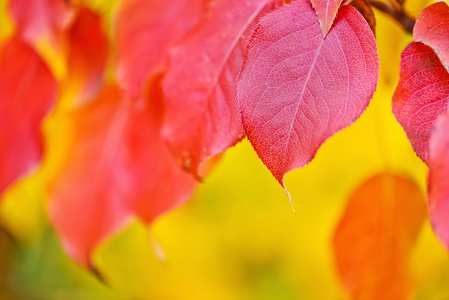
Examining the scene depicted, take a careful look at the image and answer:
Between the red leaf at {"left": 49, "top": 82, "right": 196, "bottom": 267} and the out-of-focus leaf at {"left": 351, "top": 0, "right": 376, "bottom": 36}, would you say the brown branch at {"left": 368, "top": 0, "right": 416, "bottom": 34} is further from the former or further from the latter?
the red leaf at {"left": 49, "top": 82, "right": 196, "bottom": 267}

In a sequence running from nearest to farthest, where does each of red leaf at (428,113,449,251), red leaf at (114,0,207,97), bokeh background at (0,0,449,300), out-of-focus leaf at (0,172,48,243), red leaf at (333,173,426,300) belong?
red leaf at (428,113,449,251), red leaf at (114,0,207,97), red leaf at (333,173,426,300), bokeh background at (0,0,449,300), out-of-focus leaf at (0,172,48,243)

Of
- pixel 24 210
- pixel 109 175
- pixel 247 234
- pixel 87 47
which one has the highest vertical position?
pixel 87 47

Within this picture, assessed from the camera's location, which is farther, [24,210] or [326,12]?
[24,210]

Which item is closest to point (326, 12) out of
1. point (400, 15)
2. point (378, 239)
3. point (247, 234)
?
point (400, 15)

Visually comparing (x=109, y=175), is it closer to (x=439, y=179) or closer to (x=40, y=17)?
(x=40, y=17)

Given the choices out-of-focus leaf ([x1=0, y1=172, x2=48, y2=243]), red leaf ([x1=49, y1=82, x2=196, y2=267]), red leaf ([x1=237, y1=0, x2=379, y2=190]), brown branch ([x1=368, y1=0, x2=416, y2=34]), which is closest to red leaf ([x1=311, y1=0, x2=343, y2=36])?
red leaf ([x1=237, y1=0, x2=379, y2=190])

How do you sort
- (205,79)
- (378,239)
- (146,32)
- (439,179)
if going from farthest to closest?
(378,239) < (146,32) < (205,79) < (439,179)

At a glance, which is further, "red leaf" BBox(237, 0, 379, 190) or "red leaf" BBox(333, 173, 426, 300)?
"red leaf" BBox(333, 173, 426, 300)

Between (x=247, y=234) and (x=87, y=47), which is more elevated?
(x=87, y=47)
